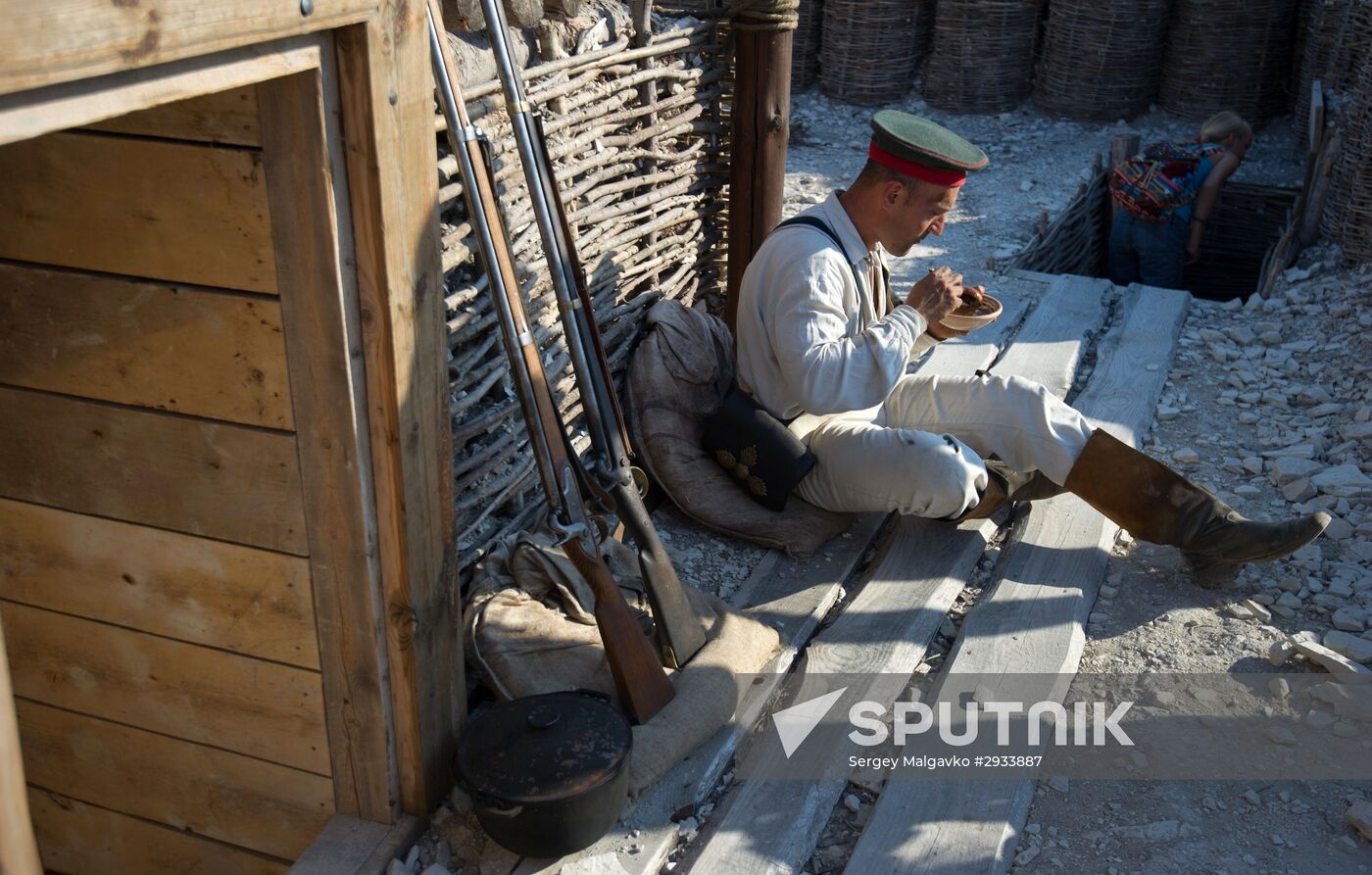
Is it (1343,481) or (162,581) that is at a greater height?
(162,581)

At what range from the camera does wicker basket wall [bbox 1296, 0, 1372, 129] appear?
27.5ft

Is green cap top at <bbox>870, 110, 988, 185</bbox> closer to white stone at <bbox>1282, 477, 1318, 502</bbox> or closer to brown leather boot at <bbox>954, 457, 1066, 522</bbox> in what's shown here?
brown leather boot at <bbox>954, 457, 1066, 522</bbox>

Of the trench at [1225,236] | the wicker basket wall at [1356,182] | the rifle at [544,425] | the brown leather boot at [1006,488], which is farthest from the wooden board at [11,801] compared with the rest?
the trench at [1225,236]

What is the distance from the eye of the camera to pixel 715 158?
5062mm

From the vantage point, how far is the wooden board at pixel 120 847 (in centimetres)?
318

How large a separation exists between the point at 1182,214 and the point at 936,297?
5001mm

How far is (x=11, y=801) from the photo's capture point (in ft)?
5.11

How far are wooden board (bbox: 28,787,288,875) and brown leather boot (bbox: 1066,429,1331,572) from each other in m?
2.74

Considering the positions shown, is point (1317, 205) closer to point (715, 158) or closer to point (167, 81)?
point (715, 158)

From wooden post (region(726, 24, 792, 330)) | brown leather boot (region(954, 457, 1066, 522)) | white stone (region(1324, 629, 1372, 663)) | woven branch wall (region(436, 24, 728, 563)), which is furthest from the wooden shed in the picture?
white stone (region(1324, 629, 1372, 663))

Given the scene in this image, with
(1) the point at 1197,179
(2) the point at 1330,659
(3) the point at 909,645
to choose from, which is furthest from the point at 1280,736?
(1) the point at 1197,179

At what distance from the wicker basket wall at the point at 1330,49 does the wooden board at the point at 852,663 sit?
5.60 meters

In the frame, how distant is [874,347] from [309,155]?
2045mm

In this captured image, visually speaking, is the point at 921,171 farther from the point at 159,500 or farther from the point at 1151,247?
the point at 1151,247
